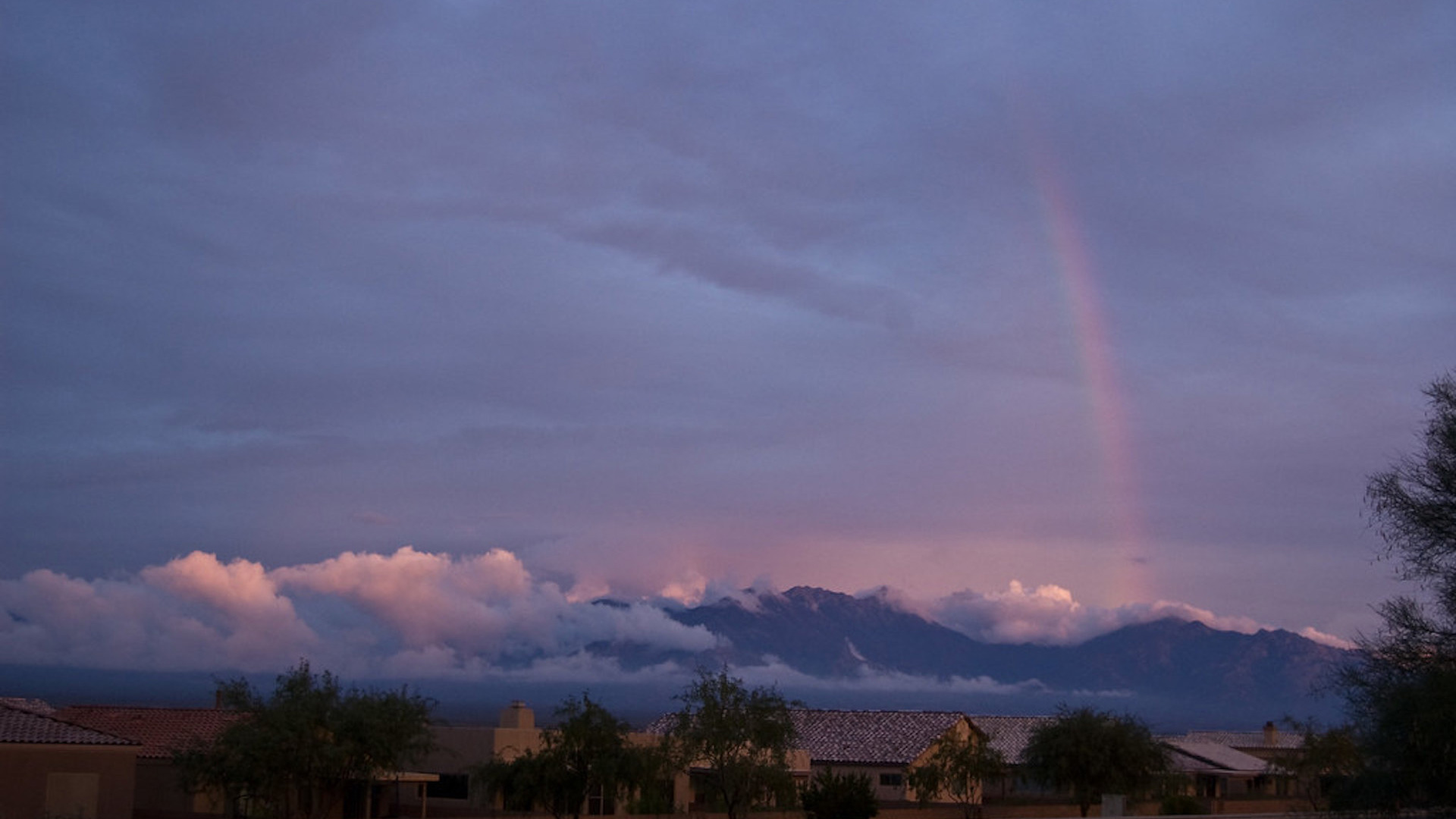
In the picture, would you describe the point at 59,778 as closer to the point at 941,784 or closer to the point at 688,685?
the point at 688,685

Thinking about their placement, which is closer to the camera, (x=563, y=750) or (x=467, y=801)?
(x=563, y=750)

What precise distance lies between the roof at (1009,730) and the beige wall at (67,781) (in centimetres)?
5167

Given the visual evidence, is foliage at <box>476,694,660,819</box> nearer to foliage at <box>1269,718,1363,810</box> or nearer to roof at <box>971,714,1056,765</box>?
foliage at <box>1269,718,1363,810</box>

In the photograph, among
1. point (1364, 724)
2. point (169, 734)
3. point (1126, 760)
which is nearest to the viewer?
point (1364, 724)

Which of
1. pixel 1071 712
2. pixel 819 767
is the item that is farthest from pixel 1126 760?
pixel 819 767

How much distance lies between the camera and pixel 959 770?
73.2m

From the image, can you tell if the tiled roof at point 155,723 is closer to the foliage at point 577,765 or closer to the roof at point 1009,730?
the foliage at point 577,765

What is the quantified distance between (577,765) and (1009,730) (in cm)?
5129

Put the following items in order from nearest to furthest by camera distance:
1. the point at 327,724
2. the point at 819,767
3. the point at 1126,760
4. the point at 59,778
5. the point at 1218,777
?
the point at 327,724 → the point at 59,778 → the point at 1126,760 → the point at 819,767 → the point at 1218,777

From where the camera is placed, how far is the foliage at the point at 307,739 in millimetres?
43938

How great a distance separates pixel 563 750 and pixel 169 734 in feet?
72.3

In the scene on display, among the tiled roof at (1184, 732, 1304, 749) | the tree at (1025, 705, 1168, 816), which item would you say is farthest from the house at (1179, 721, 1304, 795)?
A: the tree at (1025, 705, 1168, 816)

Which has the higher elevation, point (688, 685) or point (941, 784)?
point (688, 685)

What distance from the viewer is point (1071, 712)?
79.1 meters
